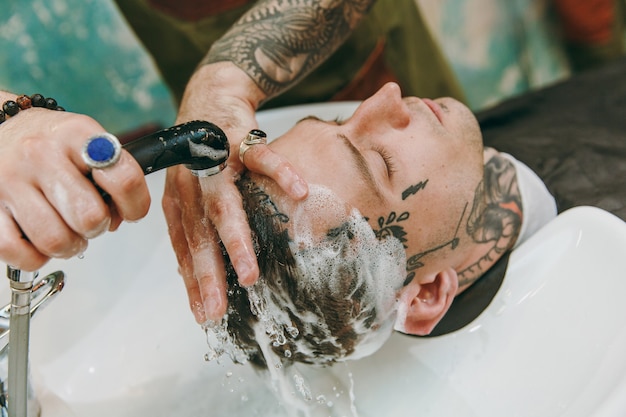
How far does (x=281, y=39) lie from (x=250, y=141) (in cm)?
41

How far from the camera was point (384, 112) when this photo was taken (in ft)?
3.50

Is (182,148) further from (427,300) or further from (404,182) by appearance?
(427,300)

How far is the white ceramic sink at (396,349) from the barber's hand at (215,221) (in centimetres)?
33

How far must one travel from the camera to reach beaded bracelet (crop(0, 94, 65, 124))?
→ 836 millimetres

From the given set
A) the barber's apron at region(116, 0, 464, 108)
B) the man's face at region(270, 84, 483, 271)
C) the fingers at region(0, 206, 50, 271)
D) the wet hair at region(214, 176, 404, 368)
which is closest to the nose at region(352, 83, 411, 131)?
the man's face at region(270, 84, 483, 271)

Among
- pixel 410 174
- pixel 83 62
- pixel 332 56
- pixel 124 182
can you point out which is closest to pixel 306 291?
pixel 410 174

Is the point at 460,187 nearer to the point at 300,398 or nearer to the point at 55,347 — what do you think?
the point at 300,398

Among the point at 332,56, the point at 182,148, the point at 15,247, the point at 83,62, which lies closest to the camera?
the point at 15,247

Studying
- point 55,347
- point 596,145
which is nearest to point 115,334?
point 55,347

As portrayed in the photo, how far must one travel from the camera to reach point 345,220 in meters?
0.98

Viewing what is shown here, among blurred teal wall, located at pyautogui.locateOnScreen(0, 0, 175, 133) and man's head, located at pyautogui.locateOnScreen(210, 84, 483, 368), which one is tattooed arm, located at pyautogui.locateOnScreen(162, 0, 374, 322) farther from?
blurred teal wall, located at pyautogui.locateOnScreen(0, 0, 175, 133)

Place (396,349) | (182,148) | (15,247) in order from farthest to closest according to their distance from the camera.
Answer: (396,349) → (182,148) → (15,247)

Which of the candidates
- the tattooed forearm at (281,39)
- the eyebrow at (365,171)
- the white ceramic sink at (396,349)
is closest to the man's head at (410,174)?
the eyebrow at (365,171)

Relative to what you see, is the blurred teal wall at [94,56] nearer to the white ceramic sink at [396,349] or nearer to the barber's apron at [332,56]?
the barber's apron at [332,56]
